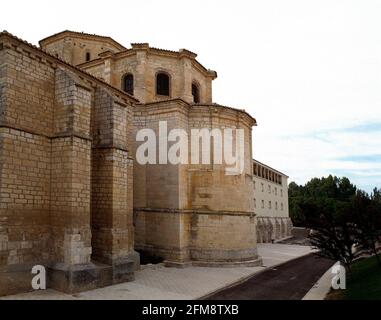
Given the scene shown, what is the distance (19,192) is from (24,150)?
132 centimetres

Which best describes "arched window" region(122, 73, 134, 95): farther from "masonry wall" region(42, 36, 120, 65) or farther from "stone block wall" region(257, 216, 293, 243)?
"stone block wall" region(257, 216, 293, 243)

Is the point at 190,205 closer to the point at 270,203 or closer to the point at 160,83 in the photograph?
the point at 160,83

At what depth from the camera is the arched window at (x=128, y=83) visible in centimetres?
2056

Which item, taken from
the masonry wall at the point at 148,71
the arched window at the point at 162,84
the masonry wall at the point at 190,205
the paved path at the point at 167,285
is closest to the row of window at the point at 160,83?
the arched window at the point at 162,84

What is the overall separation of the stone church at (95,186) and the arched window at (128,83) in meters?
0.41

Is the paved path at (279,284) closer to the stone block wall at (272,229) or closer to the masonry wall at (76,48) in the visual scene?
the stone block wall at (272,229)

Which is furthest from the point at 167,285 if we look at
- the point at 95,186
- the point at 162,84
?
the point at 162,84

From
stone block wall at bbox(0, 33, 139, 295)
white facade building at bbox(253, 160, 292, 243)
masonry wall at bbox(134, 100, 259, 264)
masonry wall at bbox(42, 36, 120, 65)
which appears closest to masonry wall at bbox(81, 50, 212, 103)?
masonry wall at bbox(42, 36, 120, 65)

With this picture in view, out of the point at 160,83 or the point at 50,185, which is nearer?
the point at 50,185

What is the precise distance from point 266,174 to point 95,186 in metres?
31.2

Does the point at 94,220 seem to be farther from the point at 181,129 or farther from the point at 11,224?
the point at 181,129

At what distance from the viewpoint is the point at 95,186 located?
12844 mm

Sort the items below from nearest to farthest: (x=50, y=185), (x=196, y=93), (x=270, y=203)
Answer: (x=50, y=185)
(x=196, y=93)
(x=270, y=203)

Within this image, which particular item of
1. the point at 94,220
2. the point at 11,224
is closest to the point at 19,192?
the point at 11,224
